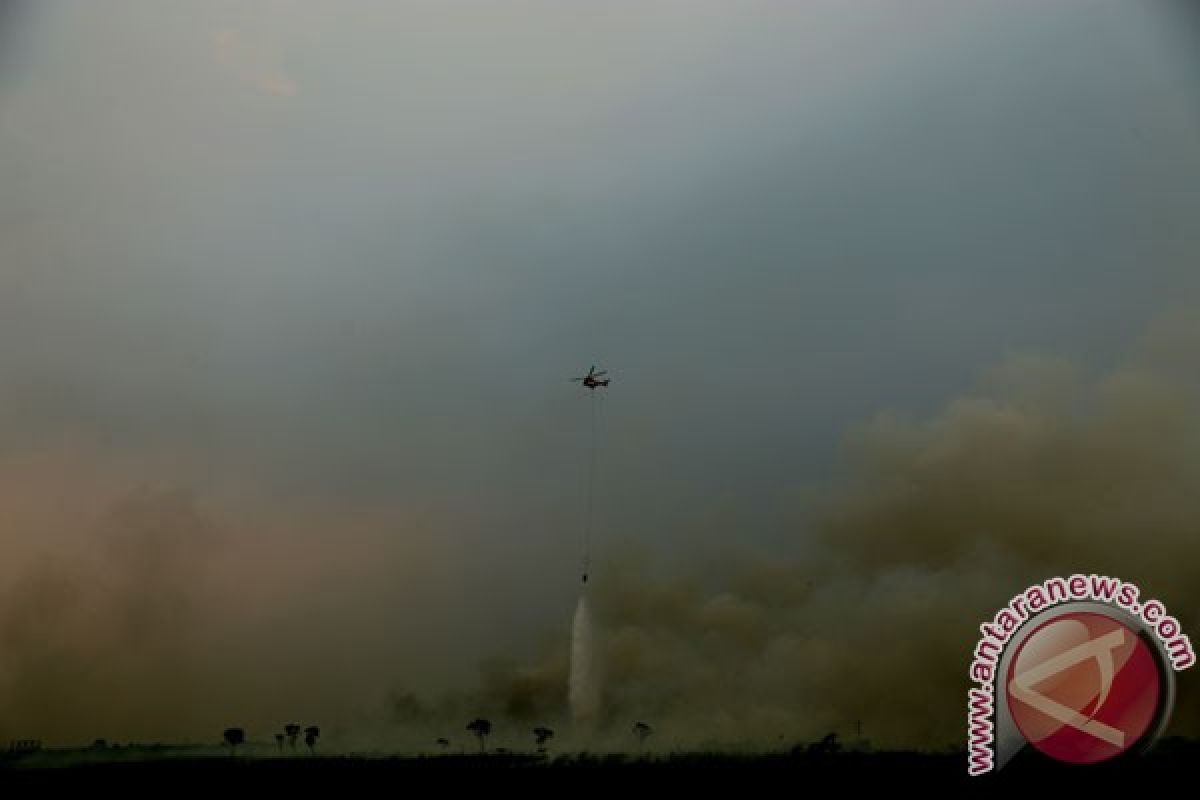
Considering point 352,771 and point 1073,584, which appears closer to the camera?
point 1073,584

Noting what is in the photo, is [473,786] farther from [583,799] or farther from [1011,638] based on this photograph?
[1011,638]

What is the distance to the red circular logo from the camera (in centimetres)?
7394

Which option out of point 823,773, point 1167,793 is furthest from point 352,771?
point 1167,793

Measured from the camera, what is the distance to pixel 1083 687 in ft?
246

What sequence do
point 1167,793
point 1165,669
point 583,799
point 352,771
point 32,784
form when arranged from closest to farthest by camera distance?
1. point 1165,669
2. point 1167,793
3. point 583,799
4. point 32,784
5. point 352,771

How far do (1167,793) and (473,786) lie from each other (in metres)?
93.8

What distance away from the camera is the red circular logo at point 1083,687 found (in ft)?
243

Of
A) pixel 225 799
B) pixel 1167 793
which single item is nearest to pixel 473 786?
pixel 225 799

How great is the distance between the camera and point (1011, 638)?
75.8 m

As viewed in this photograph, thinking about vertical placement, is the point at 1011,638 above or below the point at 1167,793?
above

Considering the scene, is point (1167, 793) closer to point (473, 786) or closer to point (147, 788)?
point (473, 786)

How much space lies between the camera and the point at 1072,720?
75.2 metres

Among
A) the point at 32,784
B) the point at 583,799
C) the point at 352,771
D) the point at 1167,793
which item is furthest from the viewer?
the point at 352,771

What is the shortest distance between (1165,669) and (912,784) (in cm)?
7961
